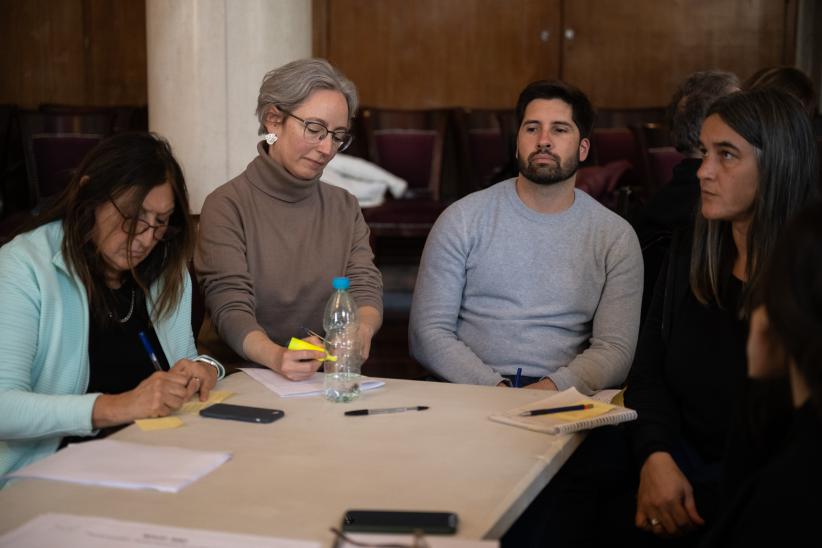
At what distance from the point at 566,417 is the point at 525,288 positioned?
904 millimetres

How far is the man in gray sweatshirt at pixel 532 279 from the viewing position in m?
3.02

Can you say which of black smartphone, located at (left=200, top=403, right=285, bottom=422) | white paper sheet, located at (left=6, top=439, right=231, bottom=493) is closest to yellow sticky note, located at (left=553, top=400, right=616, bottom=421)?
black smartphone, located at (left=200, top=403, right=285, bottom=422)

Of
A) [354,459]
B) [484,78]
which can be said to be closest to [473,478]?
[354,459]

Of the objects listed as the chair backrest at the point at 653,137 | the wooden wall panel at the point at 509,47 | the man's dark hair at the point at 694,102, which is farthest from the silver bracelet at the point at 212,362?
the wooden wall panel at the point at 509,47

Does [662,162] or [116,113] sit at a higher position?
[116,113]

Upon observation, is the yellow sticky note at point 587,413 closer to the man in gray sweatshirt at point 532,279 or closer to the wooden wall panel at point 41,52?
the man in gray sweatshirt at point 532,279

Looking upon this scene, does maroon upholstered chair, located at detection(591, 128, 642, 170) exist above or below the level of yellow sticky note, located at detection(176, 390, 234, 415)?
above

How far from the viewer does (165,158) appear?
2.41m

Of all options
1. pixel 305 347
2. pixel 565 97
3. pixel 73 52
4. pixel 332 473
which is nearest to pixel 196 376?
pixel 305 347

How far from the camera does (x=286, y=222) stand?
3061 mm

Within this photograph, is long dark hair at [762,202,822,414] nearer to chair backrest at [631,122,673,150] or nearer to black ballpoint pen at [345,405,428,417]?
black ballpoint pen at [345,405,428,417]

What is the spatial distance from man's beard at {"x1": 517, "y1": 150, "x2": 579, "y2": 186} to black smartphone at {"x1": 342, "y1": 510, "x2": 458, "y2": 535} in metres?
1.66

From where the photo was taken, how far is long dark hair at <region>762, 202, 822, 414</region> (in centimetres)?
127

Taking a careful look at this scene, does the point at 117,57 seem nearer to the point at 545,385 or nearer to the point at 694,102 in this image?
the point at 694,102
